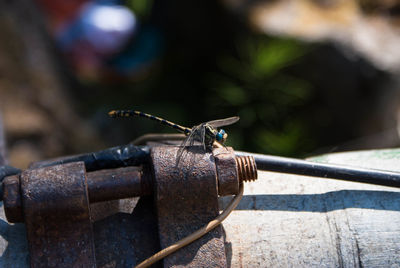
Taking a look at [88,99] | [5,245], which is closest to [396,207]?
[5,245]

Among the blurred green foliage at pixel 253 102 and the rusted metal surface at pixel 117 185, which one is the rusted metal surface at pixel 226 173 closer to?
the rusted metal surface at pixel 117 185

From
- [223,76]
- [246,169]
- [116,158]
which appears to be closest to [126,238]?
[116,158]

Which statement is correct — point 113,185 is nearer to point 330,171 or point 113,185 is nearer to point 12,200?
point 12,200

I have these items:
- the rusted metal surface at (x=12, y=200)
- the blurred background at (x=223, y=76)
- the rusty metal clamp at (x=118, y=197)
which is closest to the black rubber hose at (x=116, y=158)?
the rusty metal clamp at (x=118, y=197)

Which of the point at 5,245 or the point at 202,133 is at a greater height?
the point at 202,133

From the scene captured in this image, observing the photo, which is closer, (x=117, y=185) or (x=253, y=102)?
(x=117, y=185)

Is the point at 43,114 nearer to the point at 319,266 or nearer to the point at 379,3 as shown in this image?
A: the point at 379,3

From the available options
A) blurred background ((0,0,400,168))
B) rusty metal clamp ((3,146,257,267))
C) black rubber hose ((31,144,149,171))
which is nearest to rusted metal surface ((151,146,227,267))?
rusty metal clamp ((3,146,257,267))
